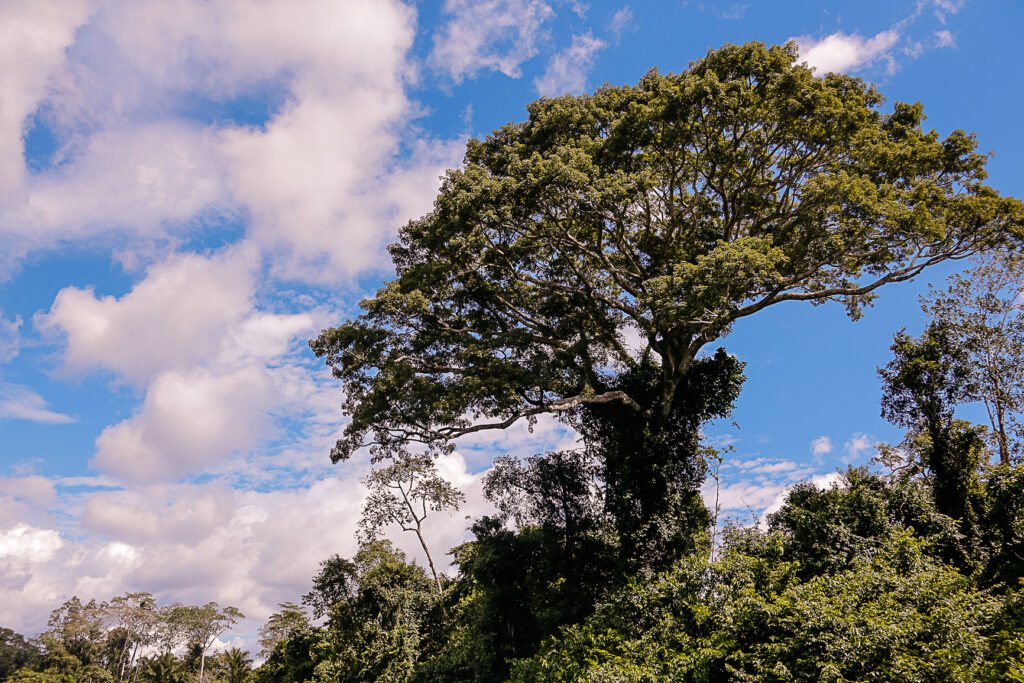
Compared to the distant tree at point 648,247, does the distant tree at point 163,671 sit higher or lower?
lower

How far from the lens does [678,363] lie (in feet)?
52.4

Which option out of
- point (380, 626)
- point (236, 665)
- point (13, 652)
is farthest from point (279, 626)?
point (13, 652)

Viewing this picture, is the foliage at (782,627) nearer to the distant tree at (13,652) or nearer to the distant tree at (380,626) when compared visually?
the distant tree at (380,626)

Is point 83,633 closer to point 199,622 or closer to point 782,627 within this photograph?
point 199,622

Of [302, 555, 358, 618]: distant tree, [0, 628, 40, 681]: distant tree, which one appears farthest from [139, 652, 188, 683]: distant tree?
[0, 628, 40, 681]: distant tree

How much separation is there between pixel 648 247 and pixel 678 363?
2.92m

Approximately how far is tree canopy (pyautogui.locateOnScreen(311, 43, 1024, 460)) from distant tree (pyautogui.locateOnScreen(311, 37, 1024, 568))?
0.15 feet

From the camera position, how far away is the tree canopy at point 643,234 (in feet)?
42.8

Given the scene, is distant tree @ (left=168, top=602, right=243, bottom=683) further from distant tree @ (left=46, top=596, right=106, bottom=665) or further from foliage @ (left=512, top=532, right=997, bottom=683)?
foliage @ (left=512, top=532, right=997, bottom=683)

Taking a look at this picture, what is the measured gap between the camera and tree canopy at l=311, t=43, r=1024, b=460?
13.0 m

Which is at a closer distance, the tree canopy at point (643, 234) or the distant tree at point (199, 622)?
the tree canopy at point (643, 234)

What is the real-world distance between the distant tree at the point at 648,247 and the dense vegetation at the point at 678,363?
6cm

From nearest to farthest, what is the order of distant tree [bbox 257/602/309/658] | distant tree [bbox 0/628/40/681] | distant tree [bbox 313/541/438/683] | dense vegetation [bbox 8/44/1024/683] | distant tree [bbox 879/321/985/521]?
dense vegetation [bbox 8/44/1024/683], distant tree [bbox 879/321/985/521], distant tree [bbox 313/541/438/683], distant tree [bbox 257/602/309/658], distant tree [bbox 0/628/40/681]

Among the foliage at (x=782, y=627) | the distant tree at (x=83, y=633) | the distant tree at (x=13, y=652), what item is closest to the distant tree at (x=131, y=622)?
the distant tree at (x=83, y=633)
